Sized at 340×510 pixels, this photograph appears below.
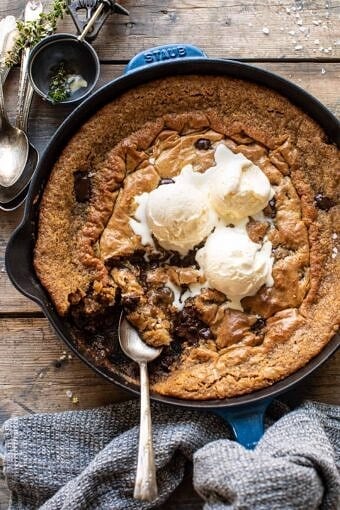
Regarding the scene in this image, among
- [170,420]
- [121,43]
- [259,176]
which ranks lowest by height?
[170,420]

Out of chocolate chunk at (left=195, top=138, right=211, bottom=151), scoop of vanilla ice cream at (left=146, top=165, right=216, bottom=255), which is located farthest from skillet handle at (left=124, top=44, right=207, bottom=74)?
scoop of vanilla ice cream at (left=146, top=165, right=216, bottom=255)

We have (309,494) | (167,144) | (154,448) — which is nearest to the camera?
(309,494)

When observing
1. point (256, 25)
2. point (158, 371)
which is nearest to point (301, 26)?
point (256, 25)

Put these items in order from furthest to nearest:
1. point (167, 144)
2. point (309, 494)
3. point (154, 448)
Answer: point (167, 144), point (154, 448), point (309, 494)

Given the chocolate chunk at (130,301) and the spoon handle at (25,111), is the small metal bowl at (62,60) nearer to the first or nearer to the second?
the spoon handle at (25,111)

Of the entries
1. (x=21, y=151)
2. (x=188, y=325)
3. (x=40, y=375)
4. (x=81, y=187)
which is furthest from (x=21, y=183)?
(x=188, y=325)

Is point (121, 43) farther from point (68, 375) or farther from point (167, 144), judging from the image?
point (68, 375)
